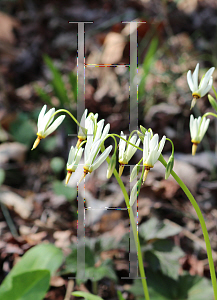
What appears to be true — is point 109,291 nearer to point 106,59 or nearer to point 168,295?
point 168,295

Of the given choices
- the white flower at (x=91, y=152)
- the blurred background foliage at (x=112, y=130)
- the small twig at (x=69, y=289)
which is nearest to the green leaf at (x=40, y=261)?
the blurred background foliage at (x=112, y=130)

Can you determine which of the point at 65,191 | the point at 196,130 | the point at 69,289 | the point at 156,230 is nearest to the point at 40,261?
the point at 69,289

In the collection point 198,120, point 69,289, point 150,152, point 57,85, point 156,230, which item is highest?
point 57,85

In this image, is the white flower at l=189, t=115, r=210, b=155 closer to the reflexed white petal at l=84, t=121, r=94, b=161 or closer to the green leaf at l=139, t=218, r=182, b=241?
the reflexed white petal at l=84, t=121, r=94, b=161

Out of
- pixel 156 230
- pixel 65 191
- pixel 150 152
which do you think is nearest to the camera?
pixel 150 152

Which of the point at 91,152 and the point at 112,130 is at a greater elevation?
the point at 112,130

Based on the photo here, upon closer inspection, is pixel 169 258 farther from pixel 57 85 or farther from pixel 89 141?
pixel 57 85

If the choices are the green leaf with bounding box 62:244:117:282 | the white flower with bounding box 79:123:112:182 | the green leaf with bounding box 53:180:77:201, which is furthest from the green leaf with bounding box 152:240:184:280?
the white flower with bounding box 79:123:112:182
